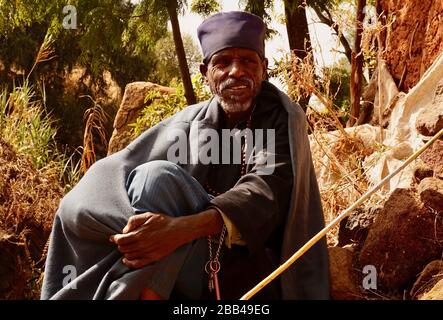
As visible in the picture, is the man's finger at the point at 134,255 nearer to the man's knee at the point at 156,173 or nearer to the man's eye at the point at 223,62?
the man's knee at the point at 156,173

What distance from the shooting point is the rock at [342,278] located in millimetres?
3225

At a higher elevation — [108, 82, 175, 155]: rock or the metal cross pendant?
[108, 82, 175, 155]: rock

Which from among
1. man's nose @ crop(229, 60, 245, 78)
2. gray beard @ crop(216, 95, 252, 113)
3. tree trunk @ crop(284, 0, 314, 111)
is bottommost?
gray beard @ crop(216, 95, 252, 113)

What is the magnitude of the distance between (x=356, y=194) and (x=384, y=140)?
629 millimetres

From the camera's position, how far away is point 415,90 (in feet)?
16.1

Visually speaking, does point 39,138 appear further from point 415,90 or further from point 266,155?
point 266,155

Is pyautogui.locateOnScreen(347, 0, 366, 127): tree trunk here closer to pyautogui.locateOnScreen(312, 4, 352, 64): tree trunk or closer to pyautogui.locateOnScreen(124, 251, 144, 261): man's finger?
pyautogui.locateOnScreen(312, 4, 352, 64): tree trunk

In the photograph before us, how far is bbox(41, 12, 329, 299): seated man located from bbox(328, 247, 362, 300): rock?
28 cm

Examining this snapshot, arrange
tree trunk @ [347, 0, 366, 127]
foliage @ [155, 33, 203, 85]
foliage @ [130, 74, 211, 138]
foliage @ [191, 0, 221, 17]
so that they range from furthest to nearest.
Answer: foliage @ [155, 33, 203, 85] < foliage @ [191, 0, 221, 17] < foliage @ [130, 74, 211, 138] < tree trunk @ [347, 0, 366, 127]

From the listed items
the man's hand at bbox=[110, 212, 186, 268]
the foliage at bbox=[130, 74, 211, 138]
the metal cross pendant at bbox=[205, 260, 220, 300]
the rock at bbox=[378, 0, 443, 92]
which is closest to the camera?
the man's hand at bbox=[110, 212, 186, 268]

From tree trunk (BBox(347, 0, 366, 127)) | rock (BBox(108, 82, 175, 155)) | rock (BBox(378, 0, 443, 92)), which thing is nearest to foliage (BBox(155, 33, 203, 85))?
rock (BBox(108, 82, 175, 155))

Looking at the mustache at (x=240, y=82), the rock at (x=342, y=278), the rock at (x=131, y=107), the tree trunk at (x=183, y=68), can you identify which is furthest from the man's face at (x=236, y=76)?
the rock at (x=131, y=107)

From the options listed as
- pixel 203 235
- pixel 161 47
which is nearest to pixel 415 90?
pixel 203 235

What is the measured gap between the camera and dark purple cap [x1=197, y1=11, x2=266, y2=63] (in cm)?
312
